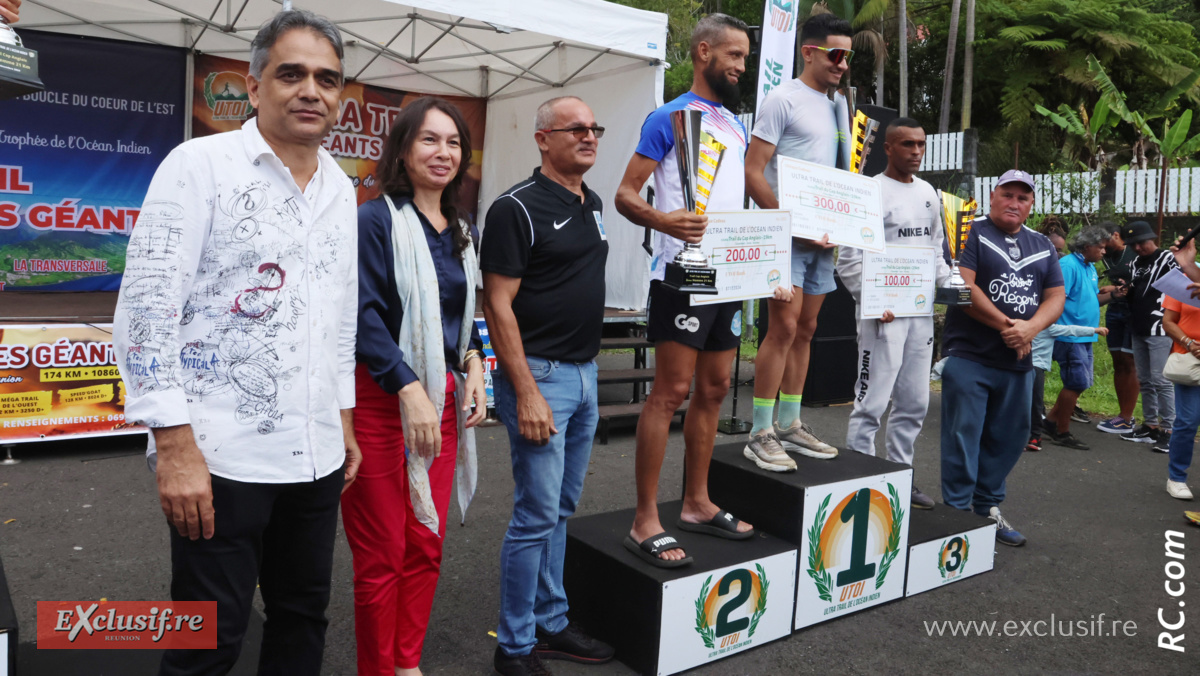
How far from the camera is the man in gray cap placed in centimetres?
427

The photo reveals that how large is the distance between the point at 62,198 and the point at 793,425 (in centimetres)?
716

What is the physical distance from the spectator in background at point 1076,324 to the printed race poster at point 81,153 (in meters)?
8.66

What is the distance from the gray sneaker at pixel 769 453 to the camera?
3486mm

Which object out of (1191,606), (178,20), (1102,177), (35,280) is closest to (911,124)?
(1191,606)

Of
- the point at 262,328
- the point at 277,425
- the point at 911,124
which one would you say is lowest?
the point at 277,425

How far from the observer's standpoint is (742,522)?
11.0ft

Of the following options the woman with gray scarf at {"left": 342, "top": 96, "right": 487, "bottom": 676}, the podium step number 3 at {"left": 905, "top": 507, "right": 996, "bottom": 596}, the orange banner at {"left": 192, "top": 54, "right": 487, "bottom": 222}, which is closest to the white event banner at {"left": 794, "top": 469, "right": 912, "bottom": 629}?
the podium step number 3 at {"left": 905, "top": 507, "right": 996, "bottom": 596}

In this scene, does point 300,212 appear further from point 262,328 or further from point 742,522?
point 742,522

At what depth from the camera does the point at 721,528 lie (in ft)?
10.8

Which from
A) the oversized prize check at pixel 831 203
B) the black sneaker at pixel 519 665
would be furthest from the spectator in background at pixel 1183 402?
the black sneaker at pixel 519 665

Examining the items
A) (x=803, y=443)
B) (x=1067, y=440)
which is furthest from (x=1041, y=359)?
(x=803, y=443)

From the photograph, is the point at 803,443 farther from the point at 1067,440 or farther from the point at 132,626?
the point at 1067,440

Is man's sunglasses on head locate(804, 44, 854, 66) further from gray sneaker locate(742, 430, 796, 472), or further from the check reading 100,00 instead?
gray sneaker locate(742, 430, 796, 472)

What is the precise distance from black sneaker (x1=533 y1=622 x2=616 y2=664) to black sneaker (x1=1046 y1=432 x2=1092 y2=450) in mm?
5515
